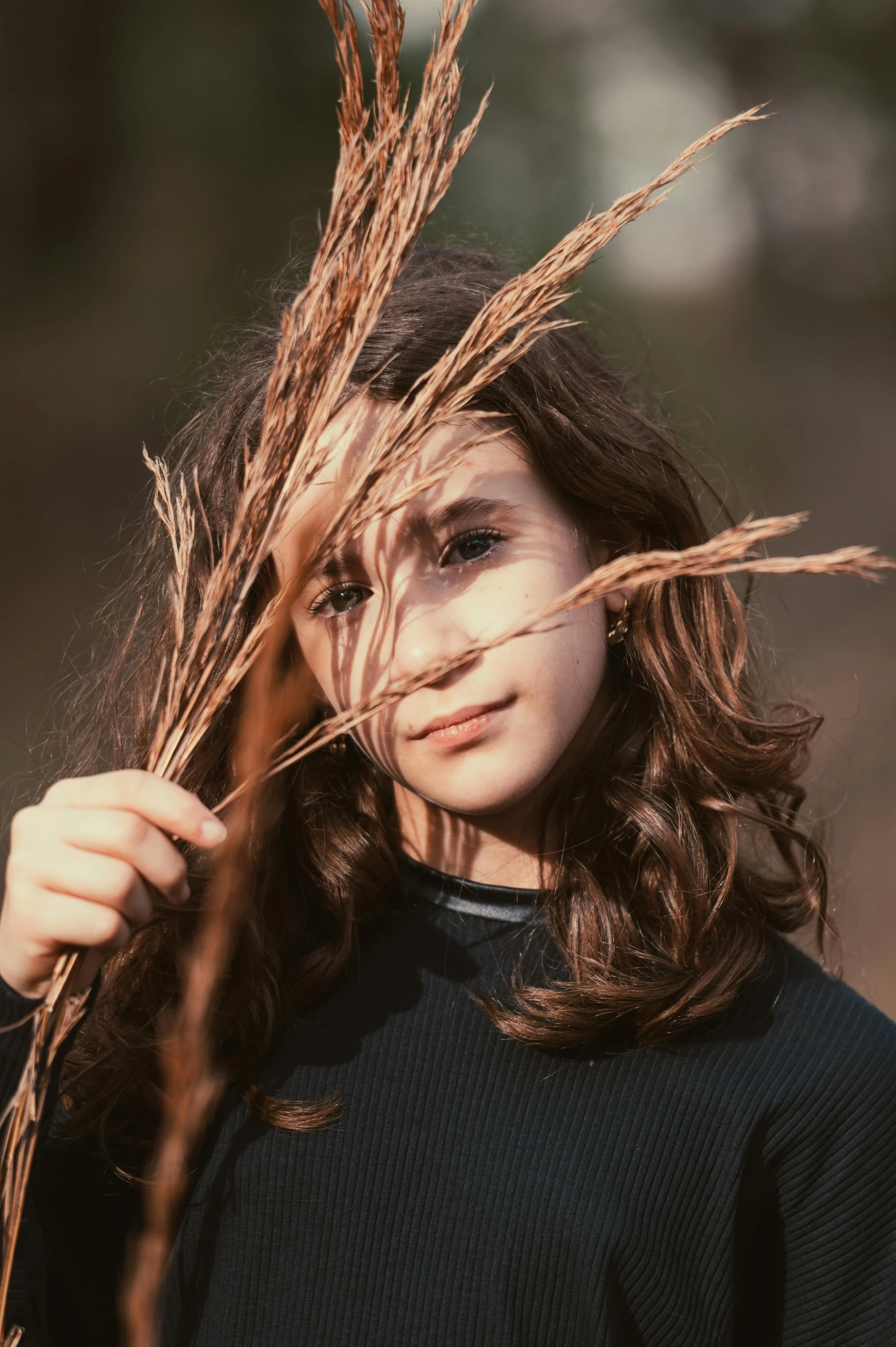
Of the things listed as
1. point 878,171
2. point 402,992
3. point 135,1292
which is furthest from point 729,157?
point 135,1292

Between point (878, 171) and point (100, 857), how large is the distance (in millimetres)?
6414

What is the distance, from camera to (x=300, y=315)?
29.1 inches

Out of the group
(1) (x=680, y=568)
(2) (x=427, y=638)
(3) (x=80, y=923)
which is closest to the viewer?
(1) (x=680, y=568)

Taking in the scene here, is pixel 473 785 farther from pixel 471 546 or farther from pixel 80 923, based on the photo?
pixel 80 923

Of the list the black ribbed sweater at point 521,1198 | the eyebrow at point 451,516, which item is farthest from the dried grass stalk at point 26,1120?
the eyebrow at point 451,516

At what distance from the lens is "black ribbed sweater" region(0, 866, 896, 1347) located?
1.04 m

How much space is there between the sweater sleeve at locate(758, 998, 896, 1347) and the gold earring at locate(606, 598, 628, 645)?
480 mm

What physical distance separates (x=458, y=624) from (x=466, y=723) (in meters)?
0.09

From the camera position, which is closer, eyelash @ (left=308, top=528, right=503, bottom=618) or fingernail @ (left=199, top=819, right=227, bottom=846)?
fingernail @ (left=199, top=819, right=227, bottom=846)

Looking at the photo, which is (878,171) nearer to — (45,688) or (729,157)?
(729,157)

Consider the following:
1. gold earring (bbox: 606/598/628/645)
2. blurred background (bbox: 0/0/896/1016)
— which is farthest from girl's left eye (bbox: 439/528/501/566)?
blurred background (bbox: 0/0/896/1016)

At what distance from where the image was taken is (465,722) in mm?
1036

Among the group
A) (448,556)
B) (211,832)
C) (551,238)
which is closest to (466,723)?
(448,556)

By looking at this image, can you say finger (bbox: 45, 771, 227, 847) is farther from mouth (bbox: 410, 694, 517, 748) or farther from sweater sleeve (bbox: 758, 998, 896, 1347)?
sweater sleeve (bbox: 758, 998, 896, 1347)
